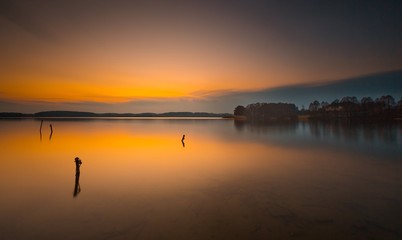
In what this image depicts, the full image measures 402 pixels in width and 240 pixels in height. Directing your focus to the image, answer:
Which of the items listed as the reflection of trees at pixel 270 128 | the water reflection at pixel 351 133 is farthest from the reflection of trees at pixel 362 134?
the reflection of trees at pixel 270 128

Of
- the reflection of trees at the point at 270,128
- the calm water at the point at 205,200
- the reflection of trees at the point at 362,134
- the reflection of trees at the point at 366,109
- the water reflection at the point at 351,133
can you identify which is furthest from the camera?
the reflection of trees at the point at 366,109

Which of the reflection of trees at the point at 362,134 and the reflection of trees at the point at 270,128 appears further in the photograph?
the reflection of trees at the point at 270,128

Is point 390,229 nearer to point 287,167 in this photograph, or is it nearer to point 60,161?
→ point 287,167

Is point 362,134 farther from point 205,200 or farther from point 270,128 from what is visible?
point 205,200

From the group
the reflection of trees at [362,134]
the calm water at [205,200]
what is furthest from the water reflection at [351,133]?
the calm water at [205,200]

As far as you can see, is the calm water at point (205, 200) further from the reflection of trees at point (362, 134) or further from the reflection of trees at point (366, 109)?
the reflection of trees at point (366, 109)

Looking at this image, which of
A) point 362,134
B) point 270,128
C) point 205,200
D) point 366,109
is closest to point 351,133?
point 362,134

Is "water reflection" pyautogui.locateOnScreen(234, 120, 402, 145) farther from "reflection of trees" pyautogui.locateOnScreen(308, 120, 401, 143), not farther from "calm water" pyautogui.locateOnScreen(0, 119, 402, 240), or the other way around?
"calm water" pyautogui.locateOnScreen(0, 119, 402, 240)

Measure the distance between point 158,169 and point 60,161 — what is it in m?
13.7

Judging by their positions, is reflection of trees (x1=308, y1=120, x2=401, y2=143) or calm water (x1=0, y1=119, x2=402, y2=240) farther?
reflection of trees (x1=308, y1=120, x2=401, y2=143)

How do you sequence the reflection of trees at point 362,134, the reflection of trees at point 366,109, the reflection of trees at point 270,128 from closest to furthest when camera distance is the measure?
the reflection of trees at point 362,134, the reflection of trees at point 270,128, the reflection of trees at point 366,109

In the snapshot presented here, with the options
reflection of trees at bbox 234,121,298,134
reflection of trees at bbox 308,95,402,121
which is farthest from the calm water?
reflection of trees at bbox 308,95,402,121

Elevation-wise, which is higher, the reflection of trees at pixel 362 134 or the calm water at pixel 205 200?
the calm water at pixel 205 200

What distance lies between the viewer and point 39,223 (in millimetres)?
11789
